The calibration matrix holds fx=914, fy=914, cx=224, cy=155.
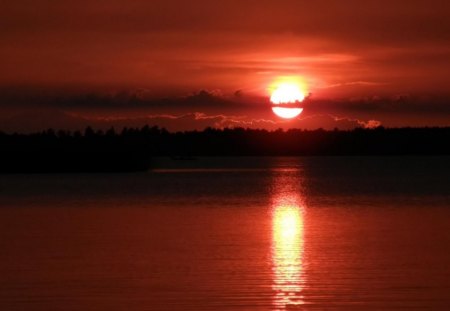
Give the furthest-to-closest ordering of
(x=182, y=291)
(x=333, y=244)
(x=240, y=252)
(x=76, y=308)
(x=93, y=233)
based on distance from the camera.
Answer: (x=93, y=233) < (x=333, y=244) < (x=240, y=252) < (x=182, y=291) < (x=76, y=308)

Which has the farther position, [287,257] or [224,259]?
[287,257]

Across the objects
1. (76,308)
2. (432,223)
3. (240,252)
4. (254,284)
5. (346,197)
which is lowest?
(76,308)

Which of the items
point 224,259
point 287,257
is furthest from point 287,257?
point 224,259

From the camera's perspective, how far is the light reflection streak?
21.1 m

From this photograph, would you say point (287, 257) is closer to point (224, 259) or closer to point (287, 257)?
point (287, 257)

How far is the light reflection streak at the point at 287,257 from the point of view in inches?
832

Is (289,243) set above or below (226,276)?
above

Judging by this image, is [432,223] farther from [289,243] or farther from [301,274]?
[301,274]

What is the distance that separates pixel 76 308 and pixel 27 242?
1288 cm

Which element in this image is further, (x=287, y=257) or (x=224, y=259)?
(x=287, y=257)

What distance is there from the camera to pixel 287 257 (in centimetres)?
2838

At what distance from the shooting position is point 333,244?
32.0 meters

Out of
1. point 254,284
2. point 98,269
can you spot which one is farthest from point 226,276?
point 98,269

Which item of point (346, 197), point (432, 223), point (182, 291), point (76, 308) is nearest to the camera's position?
point (76, 308)
